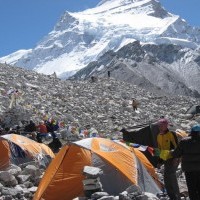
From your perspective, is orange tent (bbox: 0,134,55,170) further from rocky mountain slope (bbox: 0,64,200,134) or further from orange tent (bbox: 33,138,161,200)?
rocky mountain slope (bbox: 0,64,200,134)

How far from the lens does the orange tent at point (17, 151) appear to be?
15.0 m

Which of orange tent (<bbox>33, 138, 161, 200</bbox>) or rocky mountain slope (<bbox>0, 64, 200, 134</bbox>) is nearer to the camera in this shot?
orange tent (<bbox>33, 138, 161, 200</bbox>)

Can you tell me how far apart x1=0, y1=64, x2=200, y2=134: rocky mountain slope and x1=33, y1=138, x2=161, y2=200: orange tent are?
51.2 ft

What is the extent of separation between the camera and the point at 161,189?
39.8 feet

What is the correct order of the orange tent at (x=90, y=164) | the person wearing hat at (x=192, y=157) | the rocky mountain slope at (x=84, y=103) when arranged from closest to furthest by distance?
the person wearing hat at (x=192, y=157), the orange tent at (x=90, y=164), the rocky mountain slope at (x=84, y=103)

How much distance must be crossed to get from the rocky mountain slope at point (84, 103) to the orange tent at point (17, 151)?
35.6 feet

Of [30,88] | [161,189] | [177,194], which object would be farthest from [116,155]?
[30,88]

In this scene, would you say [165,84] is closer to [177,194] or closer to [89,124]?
[89,124]

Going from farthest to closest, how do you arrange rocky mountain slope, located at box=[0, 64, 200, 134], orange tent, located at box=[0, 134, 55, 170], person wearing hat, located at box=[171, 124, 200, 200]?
rocky mountain slope, located at box=[0, 64, 200, 134], orange tent, located at box=[0, 134, 55, 170], person wearing hat, located at box=[171, 124, 200, 200]

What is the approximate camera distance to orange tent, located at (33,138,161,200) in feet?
36.6

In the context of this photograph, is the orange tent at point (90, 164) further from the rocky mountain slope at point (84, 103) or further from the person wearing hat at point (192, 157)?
the rocky mountain slope at point (84, 103)

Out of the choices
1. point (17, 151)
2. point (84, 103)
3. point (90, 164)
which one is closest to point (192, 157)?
point (90, 164)

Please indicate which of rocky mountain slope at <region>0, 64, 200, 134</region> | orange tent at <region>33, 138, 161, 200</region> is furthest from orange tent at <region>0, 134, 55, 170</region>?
rocky mountain slope at <region>0, 64, 200, 134</region>

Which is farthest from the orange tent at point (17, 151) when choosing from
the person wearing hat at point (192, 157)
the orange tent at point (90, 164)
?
the person wearing hat at point (192, 157)
